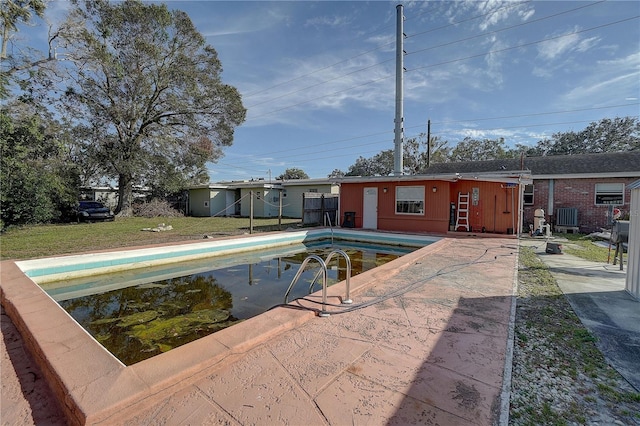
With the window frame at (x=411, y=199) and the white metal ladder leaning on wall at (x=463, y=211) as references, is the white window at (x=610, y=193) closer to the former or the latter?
the white metal ladder leaning on wall at (x=463, y=211)

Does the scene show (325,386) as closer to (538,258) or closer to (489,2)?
(538,258)

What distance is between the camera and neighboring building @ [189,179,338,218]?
65.2 ft

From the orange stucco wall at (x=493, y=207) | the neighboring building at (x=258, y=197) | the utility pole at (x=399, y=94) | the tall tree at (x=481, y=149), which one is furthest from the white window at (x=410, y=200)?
the tall tree at (x=481, y=149)

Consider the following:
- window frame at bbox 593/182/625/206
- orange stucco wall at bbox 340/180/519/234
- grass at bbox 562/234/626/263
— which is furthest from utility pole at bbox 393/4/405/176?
window frame at bbox 593/182/625/206

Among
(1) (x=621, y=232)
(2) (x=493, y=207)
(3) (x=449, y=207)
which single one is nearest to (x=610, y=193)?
(2) (x=493, y=207)

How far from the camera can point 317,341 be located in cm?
287

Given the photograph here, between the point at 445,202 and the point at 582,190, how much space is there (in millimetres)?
6648

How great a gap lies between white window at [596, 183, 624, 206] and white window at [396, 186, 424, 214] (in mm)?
7740

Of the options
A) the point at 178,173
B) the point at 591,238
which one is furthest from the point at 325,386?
the point at 178,173

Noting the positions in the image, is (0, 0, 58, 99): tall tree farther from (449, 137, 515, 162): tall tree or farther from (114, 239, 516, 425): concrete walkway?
(449, 137, 515, 162): tall tree

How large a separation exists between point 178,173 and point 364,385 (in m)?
21.7

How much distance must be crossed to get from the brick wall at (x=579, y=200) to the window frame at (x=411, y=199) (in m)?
5.21

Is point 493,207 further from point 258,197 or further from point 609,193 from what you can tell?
point 258,197

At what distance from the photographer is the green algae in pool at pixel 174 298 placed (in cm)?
365
